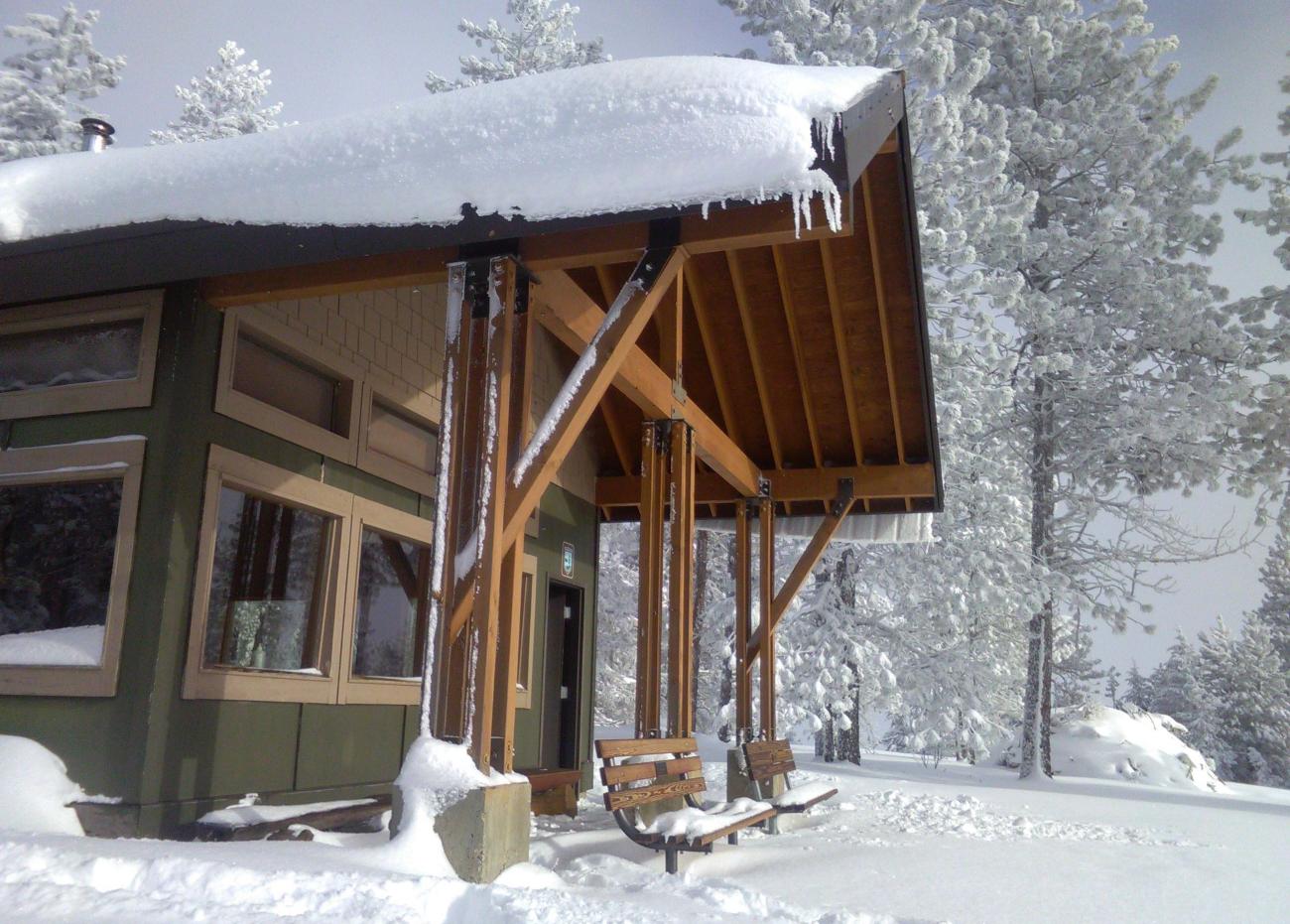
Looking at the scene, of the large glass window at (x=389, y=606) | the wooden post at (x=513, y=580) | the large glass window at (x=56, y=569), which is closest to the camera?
the wooden post at (x=513, y=580)

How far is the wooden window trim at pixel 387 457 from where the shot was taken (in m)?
7.18

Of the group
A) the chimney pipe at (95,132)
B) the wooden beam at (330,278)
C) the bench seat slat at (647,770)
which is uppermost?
the chimney pipe at (95,132)

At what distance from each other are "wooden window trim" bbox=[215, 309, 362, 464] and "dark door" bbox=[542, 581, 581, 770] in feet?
11.6

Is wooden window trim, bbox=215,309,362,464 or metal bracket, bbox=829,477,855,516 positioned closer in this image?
wooden window trim, bbox=215,309,362,464

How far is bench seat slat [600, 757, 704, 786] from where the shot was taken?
18.8 feet

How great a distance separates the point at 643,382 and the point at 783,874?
10.7 ft

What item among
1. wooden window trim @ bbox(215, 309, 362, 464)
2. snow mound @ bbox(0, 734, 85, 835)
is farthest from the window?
snow mound @ bbox(0, 734, 85, 835)

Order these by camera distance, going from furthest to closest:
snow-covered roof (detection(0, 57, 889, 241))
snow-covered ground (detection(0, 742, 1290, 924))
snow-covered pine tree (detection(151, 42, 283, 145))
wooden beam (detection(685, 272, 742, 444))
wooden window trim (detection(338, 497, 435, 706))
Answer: snow-covered pine tree (detection(151, 42, 283, 145)), wooden beam (detection(685, 272, 742, 444)), wooden window trim (detection(338, 497, 435, 706)), snow-covered roof (detection(0, 57, 889, 241)), snow-covered ground (detection(0, 742, 1290, 924))

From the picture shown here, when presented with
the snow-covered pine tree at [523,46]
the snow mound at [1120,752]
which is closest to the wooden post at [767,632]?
the snow mound at [1120,752]

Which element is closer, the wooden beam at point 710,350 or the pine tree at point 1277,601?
the wooden beam at point 710,350

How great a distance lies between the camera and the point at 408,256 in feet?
17.5

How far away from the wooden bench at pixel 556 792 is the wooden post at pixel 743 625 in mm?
1595

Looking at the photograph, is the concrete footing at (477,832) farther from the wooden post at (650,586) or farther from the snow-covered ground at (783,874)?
the wooden post at (650,586)

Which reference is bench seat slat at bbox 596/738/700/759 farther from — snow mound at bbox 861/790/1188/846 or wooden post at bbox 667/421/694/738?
snow mound at bbox 861/790/1188/846
